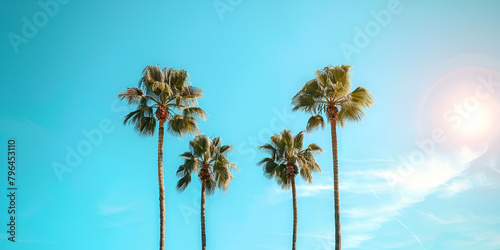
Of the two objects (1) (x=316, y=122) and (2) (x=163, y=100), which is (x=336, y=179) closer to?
(1) (x=316, y=122)

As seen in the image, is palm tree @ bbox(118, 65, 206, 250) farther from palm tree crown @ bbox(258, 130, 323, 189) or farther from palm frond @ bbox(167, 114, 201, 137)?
palm tree crown @ bbox(258, 130, 323, 189)

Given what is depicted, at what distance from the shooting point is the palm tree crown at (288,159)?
3158 cm

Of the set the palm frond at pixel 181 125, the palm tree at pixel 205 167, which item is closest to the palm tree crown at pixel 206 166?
the palm tree at pixel 205 167

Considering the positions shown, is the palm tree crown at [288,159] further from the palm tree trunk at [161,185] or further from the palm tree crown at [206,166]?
the palm tree trunk at [161,185]

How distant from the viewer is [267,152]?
109 ft

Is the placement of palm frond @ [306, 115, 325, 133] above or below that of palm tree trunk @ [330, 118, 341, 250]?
above

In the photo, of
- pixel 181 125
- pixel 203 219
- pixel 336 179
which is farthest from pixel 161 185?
pixel 336 179

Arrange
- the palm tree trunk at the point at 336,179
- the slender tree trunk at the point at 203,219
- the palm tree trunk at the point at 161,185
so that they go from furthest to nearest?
the slender tree trunk at the point at 203,219 → the palm tree trunk at the point at 161,185 → the palm tree trunk at the point at 336,179

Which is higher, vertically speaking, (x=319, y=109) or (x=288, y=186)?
(x=319, y=109)

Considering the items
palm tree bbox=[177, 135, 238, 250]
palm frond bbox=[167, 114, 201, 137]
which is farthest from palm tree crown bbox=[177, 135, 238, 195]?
palm frond bbox=[167, 114, 201, 137]

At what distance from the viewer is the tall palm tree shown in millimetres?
31547

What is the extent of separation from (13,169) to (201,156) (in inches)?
530

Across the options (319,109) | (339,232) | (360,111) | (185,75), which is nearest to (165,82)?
(185,75)

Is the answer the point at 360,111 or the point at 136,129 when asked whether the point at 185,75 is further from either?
the point at 360,111
